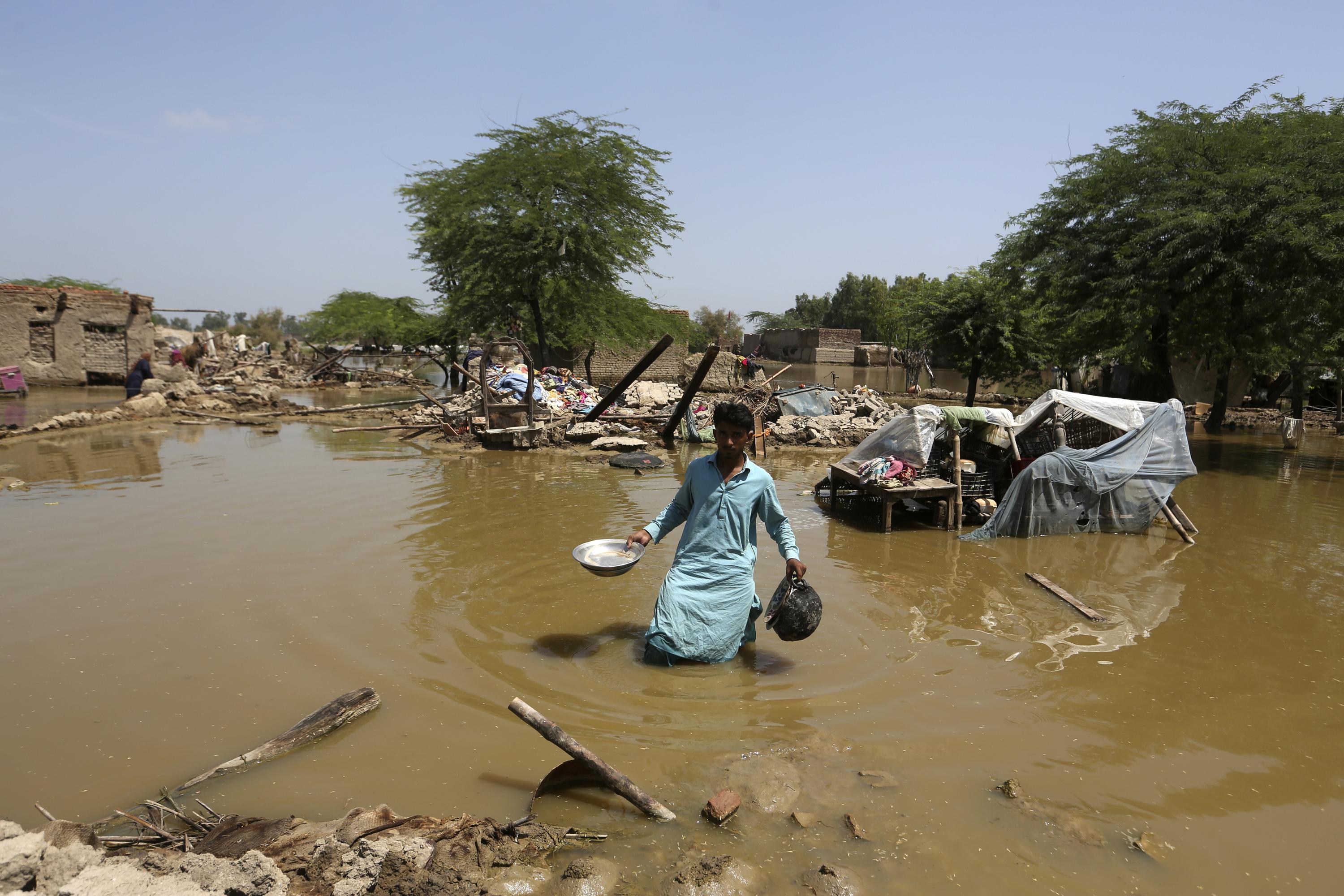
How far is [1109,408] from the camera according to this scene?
8555mm

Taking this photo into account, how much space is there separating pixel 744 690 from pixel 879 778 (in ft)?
3.34

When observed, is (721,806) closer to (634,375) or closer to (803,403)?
(634,375)

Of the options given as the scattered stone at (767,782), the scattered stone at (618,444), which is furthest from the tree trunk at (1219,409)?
the scattered stone at (767,782)

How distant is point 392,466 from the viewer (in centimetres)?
1146

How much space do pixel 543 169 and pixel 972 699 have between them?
1956 centimetres

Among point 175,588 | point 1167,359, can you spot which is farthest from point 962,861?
point 1167,359

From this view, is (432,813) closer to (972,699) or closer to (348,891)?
(348,891)

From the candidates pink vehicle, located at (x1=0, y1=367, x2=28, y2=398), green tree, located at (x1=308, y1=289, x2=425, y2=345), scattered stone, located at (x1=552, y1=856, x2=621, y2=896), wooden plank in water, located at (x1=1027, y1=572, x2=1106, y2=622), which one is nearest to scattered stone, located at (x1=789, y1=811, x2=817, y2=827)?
scattered stone, located at (x1=552, y1=856, x2=621, y2=896)

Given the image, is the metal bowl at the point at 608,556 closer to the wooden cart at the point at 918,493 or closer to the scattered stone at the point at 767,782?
the scattered stone at the point at 767,782

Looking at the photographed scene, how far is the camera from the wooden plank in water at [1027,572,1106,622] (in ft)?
18.7

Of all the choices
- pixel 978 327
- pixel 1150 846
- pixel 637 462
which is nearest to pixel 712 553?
pixel 1150 846

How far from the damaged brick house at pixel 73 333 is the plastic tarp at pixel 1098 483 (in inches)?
866

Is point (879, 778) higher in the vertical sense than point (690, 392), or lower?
lower

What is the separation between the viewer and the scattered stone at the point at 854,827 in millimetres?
2945
